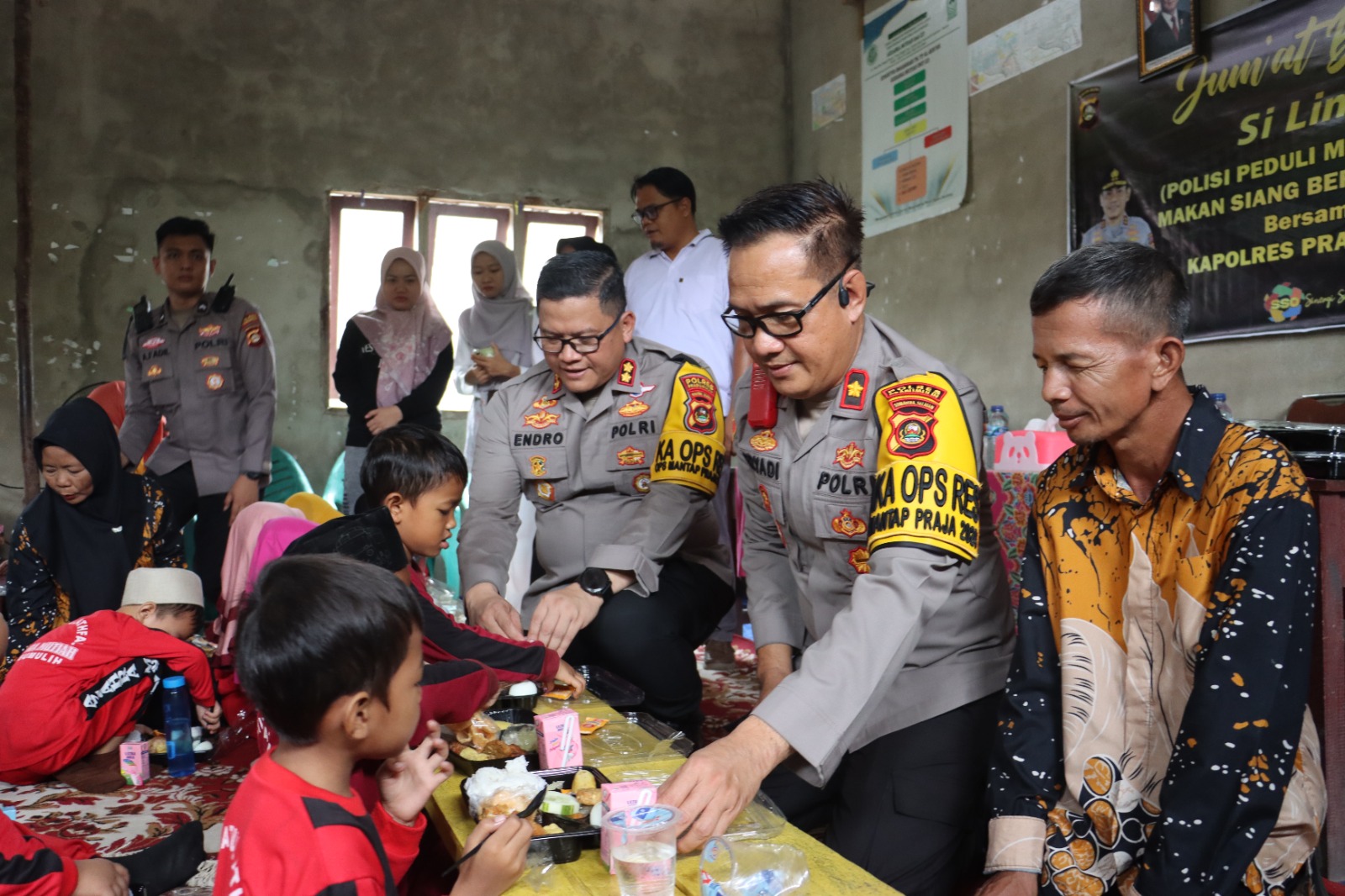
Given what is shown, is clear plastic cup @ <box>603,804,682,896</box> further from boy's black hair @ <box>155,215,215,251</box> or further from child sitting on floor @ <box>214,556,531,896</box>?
boy's black hair @ <box>155,215,215,251</box>

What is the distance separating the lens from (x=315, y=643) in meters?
1.14

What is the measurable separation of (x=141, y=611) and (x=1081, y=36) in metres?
4.33

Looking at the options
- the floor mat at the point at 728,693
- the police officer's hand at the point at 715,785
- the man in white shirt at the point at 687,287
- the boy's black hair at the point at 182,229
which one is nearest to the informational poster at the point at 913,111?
the man in white shirt at the point at 687,287

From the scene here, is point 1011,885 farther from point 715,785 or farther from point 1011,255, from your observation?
point 1011,255

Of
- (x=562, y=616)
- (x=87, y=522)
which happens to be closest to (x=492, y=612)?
(x=562, y=616)

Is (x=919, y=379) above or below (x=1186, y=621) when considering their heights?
above

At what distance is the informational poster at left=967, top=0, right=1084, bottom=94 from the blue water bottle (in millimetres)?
4331

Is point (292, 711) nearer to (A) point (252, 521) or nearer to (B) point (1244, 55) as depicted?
(A) point (252, 521)

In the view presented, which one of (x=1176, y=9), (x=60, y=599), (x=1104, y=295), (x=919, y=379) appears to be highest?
(x=1176, y=9)

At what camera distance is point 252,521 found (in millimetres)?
3496

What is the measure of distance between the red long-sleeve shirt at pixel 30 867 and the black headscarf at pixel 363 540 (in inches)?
25.1

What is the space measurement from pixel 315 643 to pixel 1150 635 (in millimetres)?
1075

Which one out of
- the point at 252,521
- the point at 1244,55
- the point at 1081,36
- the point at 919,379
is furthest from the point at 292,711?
the point at 1081,36

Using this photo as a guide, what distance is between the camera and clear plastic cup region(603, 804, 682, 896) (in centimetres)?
107
